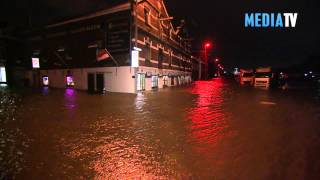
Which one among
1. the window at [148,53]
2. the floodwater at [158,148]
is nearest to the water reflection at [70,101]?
the floodwater at [158,148]

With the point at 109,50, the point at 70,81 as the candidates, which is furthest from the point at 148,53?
the point at 70,81

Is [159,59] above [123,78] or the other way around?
above

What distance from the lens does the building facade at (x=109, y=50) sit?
23922 millimetres

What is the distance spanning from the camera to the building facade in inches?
942

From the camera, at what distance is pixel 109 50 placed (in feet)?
82.5

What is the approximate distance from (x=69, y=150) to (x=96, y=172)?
169 centimetres

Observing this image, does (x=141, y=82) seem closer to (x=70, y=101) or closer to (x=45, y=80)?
(x=70, y=101)

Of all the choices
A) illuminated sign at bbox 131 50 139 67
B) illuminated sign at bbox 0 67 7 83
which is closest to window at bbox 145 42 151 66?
illuminated sign at bbox 131 50 139 67

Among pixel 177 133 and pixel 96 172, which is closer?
pixel 96 172

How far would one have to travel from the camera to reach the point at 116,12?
24656mm

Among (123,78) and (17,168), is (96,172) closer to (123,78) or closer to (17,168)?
(17,168)

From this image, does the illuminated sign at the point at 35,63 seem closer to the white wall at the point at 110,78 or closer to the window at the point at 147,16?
the white wall at the point at 110,78

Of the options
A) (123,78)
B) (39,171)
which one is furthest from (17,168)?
(123,78)

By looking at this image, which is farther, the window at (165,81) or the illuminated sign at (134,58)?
the window at (165,81)
